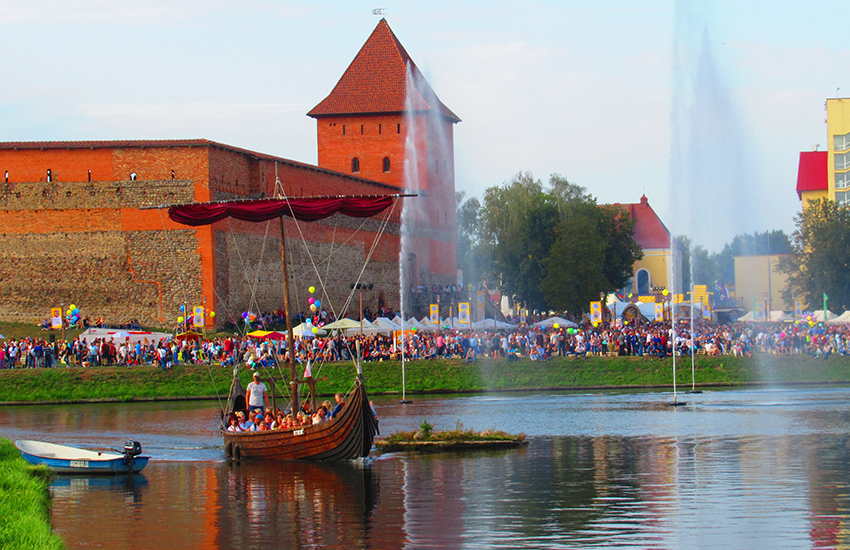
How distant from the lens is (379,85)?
86.7 m

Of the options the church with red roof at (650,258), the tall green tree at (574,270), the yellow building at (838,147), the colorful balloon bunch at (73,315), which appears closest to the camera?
the colorful balloon bunch at (73,315)

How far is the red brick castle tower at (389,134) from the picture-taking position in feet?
278

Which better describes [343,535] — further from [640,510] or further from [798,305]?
[798,305]

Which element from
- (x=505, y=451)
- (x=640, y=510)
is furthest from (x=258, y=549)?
(x=505, y=451)

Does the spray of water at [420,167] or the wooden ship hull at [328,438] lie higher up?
the spray of water at [420,167]

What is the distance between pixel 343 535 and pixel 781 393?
25731 mm

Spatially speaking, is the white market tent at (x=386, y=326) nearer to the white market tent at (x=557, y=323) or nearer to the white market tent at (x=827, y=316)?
the white market tent at (x=557, y=323)

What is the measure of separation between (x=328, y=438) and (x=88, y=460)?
473 cm

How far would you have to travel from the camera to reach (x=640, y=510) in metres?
15.8

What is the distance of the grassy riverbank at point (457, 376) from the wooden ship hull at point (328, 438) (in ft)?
57.3

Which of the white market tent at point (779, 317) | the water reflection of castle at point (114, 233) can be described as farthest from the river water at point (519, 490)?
the white market tent at point (779, 317)

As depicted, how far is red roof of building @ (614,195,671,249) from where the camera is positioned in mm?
124188

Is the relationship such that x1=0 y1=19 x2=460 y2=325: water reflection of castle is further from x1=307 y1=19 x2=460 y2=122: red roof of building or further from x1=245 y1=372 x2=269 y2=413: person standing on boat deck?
x1=245 y1=372 x2=269 y2=413: person standing on boat deck

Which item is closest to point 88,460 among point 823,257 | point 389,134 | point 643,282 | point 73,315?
point 73,315
